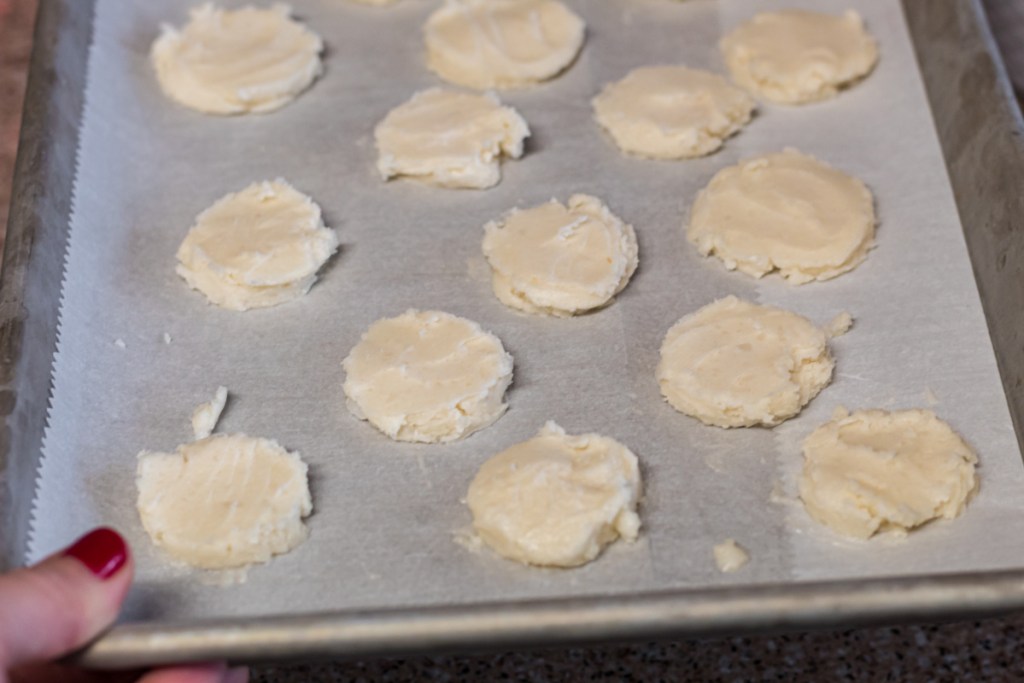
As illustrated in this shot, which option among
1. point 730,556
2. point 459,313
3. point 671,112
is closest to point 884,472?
point 730,556

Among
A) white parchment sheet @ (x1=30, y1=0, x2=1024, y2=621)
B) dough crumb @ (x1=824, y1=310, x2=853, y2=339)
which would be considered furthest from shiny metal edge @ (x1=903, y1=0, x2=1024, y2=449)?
dough crumb @ (x1=824, y1=310, x2=853, y2=339)

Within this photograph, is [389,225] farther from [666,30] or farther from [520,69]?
[666,30]

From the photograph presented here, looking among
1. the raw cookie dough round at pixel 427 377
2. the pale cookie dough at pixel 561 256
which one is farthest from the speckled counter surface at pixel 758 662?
the pale cookie dough at pixel 561 256

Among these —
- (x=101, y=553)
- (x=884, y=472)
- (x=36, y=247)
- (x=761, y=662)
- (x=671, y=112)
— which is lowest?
(x=761, y=662)

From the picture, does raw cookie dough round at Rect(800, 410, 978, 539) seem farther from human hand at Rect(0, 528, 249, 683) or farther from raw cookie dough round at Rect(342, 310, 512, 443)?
human hand at Rect(0, 528, 249, 683)

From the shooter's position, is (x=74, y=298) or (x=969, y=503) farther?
(x=74, y=298)

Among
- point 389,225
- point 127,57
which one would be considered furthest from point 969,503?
point 127,57

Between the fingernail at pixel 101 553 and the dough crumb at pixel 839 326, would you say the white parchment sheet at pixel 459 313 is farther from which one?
the fingernail at pixel 101 553

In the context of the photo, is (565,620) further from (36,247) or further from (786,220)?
(36,247)
